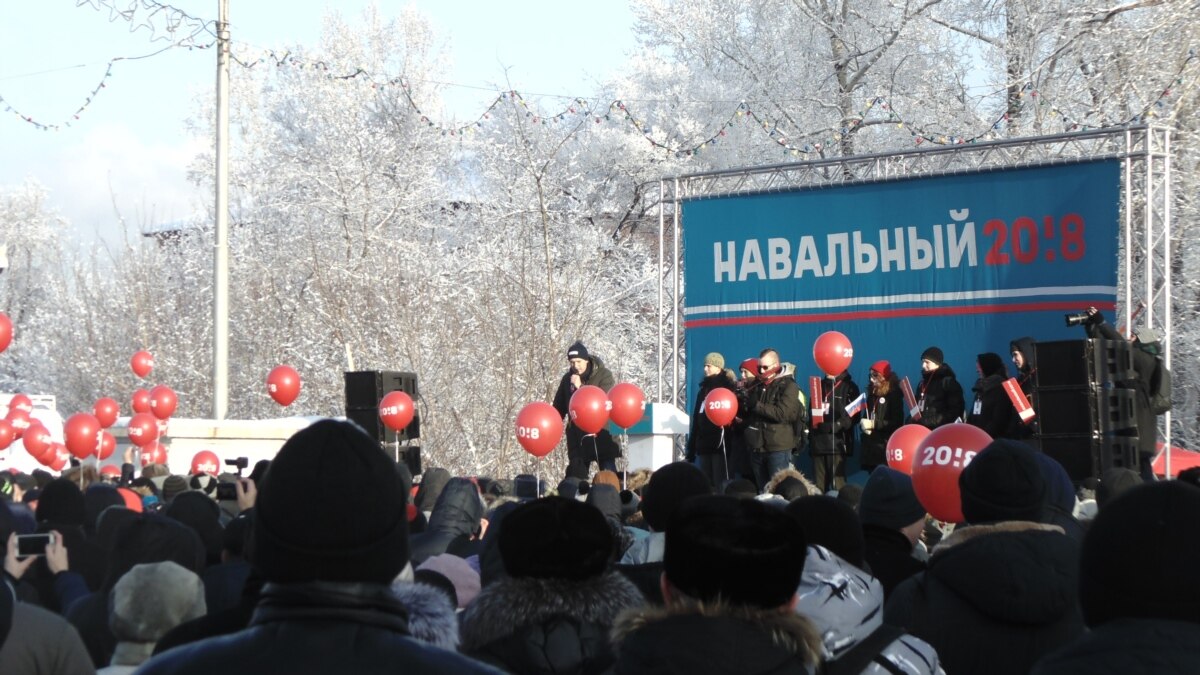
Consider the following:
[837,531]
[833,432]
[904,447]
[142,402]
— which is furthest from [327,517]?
[142,402]

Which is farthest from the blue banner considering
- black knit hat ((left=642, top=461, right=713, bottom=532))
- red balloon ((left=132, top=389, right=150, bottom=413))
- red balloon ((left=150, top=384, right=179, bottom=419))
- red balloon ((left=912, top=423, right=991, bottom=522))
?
black knit hat ((left=642, top=461, right=713, bottom=532))

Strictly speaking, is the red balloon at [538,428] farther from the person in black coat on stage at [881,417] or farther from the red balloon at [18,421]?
the red balloon at [18,421]

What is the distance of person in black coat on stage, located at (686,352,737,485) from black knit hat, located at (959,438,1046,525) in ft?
39.5

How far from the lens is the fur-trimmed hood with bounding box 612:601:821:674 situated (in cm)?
255

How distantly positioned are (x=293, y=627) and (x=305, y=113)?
3363 cm

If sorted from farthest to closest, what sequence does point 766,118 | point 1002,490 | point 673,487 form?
1. point 766,118
2. point 673,487
3. point 1002,490

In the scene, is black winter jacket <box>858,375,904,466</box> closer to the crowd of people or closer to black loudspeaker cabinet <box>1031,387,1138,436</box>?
black loudspeaker cabinet <box>1031,387,1138,436</box>

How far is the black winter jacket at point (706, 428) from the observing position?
52.9 feet

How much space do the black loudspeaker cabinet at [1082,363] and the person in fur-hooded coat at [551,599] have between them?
Result: 31.0 feet

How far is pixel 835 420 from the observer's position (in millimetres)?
15938

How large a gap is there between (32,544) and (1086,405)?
946 cm

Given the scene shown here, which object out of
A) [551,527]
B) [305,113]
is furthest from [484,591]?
[305,113]

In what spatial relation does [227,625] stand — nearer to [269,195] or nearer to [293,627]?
[293,627]

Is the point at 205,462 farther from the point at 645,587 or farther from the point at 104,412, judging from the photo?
the point at 645,587
